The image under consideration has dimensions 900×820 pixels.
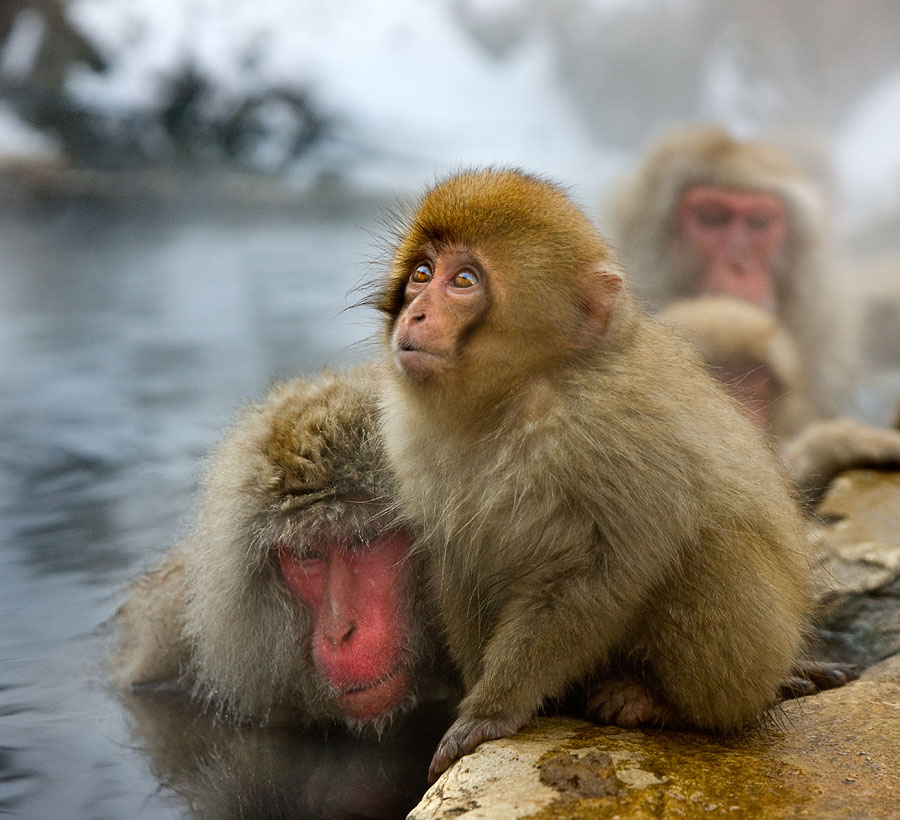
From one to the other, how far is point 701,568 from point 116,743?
199 cm

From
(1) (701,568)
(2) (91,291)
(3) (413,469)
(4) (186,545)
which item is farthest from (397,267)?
(2) (91,291)

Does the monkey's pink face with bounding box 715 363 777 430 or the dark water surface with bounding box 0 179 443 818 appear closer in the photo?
the dark water surface with bounding box 0 179 443 818

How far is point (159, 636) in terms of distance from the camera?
159 inches

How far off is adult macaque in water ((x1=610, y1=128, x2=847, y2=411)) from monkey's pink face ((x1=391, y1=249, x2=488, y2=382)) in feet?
14.3

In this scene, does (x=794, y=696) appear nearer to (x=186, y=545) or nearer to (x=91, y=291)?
(x=186, y=545)

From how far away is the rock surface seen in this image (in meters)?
2.32

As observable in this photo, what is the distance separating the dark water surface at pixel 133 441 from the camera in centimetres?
331

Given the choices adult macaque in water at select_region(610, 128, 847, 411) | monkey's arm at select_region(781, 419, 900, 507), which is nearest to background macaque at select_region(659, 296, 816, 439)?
monkey's arm at select_region(781, 419, 900, 507)

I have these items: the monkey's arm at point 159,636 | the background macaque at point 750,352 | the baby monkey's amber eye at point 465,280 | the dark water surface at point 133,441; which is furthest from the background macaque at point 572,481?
the background macaque at point 750,352

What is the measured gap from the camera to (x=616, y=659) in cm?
282

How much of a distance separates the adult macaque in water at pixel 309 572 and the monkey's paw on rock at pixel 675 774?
57 cm

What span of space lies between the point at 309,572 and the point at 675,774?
1.21 m

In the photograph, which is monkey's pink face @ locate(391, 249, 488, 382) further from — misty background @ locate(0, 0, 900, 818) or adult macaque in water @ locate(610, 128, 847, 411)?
misty background @ locate(0, 0, 900, 818)

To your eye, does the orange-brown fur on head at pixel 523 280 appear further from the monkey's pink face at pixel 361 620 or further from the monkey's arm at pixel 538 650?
the monkey's pink face at pixel 361 620
